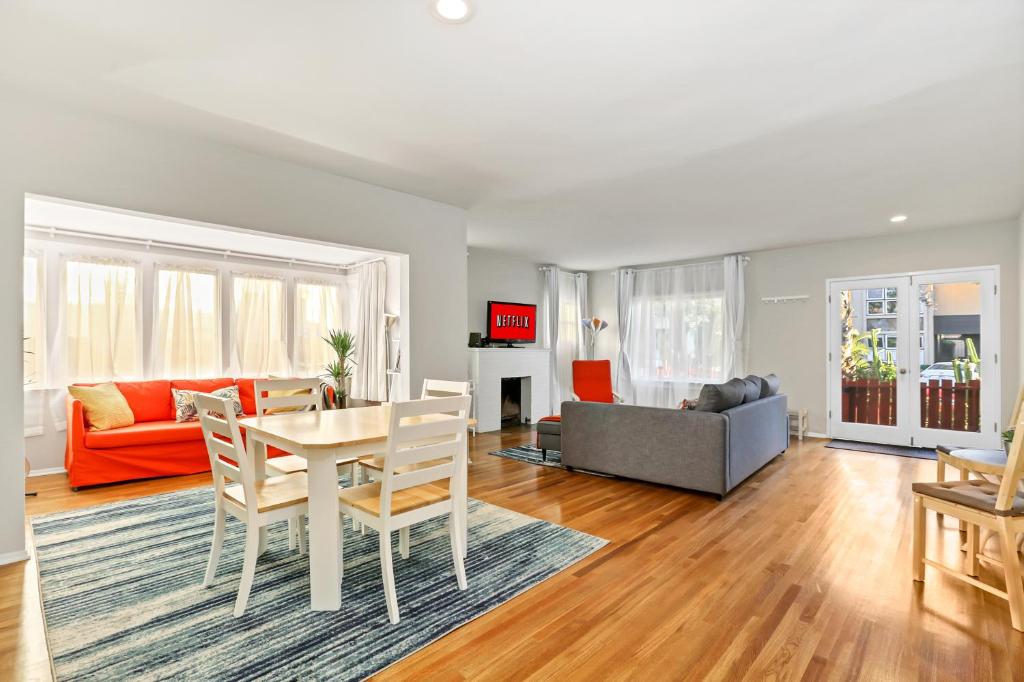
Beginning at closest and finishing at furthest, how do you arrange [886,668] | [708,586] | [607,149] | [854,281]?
[886,668]
[708,586]
[607,149]
[854,281]

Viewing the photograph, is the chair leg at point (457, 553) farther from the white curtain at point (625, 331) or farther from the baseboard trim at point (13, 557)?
the white curtain at point (625, 331)

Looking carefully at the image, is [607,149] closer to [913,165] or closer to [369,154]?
[369,154]

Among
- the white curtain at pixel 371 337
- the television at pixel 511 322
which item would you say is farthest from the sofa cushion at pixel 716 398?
the television at pixel 511 322

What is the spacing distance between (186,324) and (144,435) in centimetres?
147

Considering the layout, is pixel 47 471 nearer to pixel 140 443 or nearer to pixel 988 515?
pixel 140 443

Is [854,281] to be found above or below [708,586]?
above

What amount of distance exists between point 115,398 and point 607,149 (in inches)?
192

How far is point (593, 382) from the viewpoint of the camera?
6191 millimetres

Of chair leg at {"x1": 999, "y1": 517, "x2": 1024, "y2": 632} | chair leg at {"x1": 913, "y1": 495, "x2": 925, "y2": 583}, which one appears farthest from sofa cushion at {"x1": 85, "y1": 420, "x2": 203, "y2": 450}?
chair leg at {"x1": 999, "y1": 517, "x2": 1024, "y2": 632}

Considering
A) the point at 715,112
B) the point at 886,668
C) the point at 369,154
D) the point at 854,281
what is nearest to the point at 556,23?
the point at 715,112

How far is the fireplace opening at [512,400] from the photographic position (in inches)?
297

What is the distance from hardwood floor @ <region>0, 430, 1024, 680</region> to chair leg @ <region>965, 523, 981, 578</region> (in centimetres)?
6

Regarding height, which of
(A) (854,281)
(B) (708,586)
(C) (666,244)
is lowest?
(B) (708,586)

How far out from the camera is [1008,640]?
1936 millimetres
